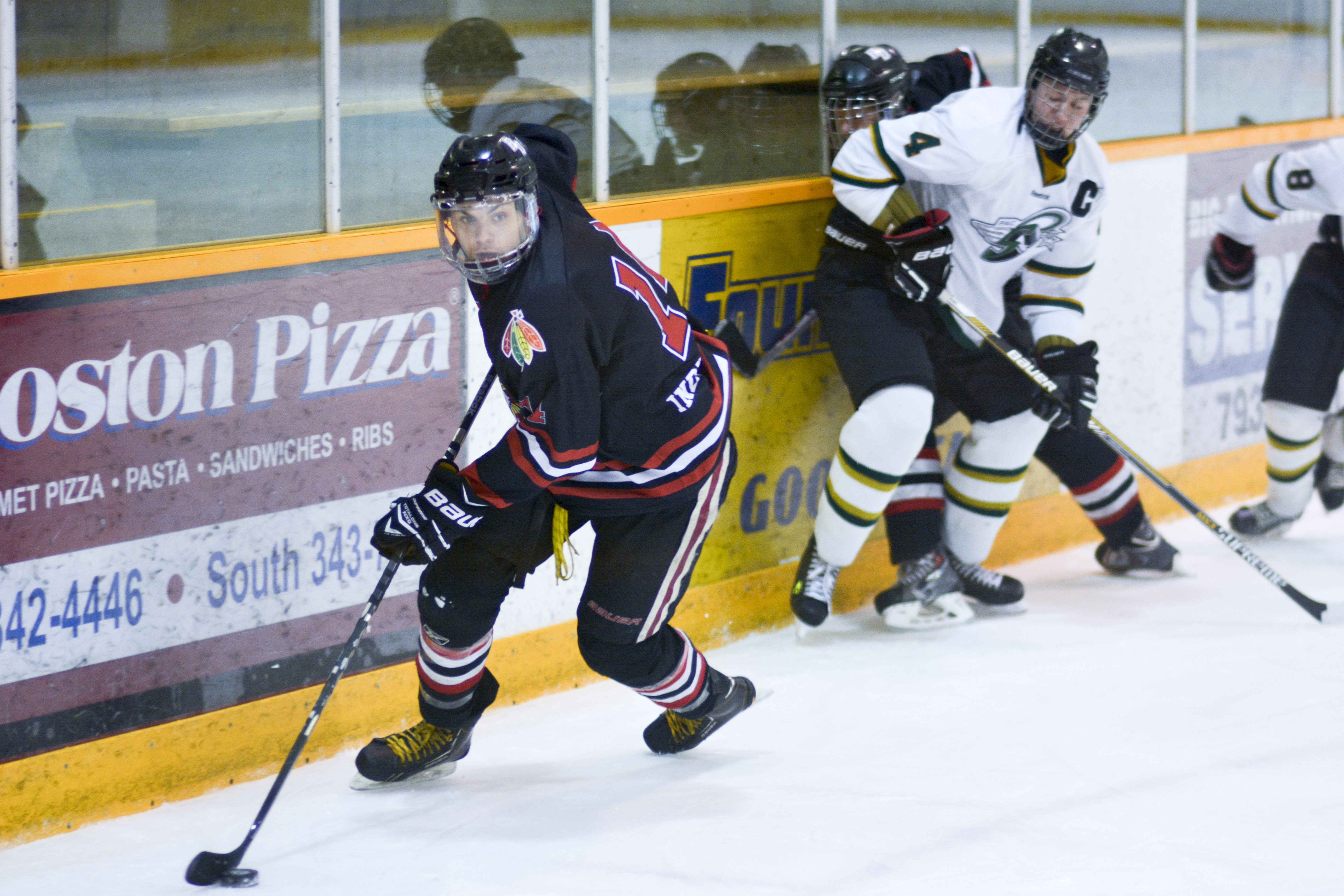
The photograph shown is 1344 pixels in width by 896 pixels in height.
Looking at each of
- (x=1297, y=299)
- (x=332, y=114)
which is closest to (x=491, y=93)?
(x=332, y=114)

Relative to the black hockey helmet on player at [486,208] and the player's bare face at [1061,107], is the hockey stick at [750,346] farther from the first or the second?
the black hockey helmet on player at [486,208]

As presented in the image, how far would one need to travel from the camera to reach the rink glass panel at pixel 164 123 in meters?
2.37

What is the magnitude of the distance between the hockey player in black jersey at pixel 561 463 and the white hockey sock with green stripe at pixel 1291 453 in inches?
81.3

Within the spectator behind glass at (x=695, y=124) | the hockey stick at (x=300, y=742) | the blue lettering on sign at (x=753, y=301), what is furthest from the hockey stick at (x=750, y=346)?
the hockey stick at (x=300, y=742)

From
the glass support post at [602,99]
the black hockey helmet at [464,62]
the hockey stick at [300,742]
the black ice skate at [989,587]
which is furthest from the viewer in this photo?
the black ice skate at [989,587]

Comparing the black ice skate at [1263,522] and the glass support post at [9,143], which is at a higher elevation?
the glass support post at [9,143]

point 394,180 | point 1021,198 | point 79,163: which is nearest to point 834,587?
point 1021,198

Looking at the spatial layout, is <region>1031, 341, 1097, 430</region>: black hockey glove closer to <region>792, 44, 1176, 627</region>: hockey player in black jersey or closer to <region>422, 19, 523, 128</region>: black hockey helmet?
<region>792, 44, 1176, 627</region>: hockey player in black jersey

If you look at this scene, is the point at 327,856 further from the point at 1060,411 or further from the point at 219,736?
the point at 1060,411

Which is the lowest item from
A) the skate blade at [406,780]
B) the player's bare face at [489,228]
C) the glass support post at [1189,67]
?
the skate blade at [406,780]

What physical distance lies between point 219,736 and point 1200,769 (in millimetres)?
1710

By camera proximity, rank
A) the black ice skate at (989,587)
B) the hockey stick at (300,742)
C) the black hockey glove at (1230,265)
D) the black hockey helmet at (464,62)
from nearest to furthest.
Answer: the hockey stick at (300,742) → the black hockey helmet at (464,62) → the black ice skate at (989,587) → the black hockey glove at (1230,265)

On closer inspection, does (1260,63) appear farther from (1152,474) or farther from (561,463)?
(561,463)

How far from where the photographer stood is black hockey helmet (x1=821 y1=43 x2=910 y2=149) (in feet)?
11.0
